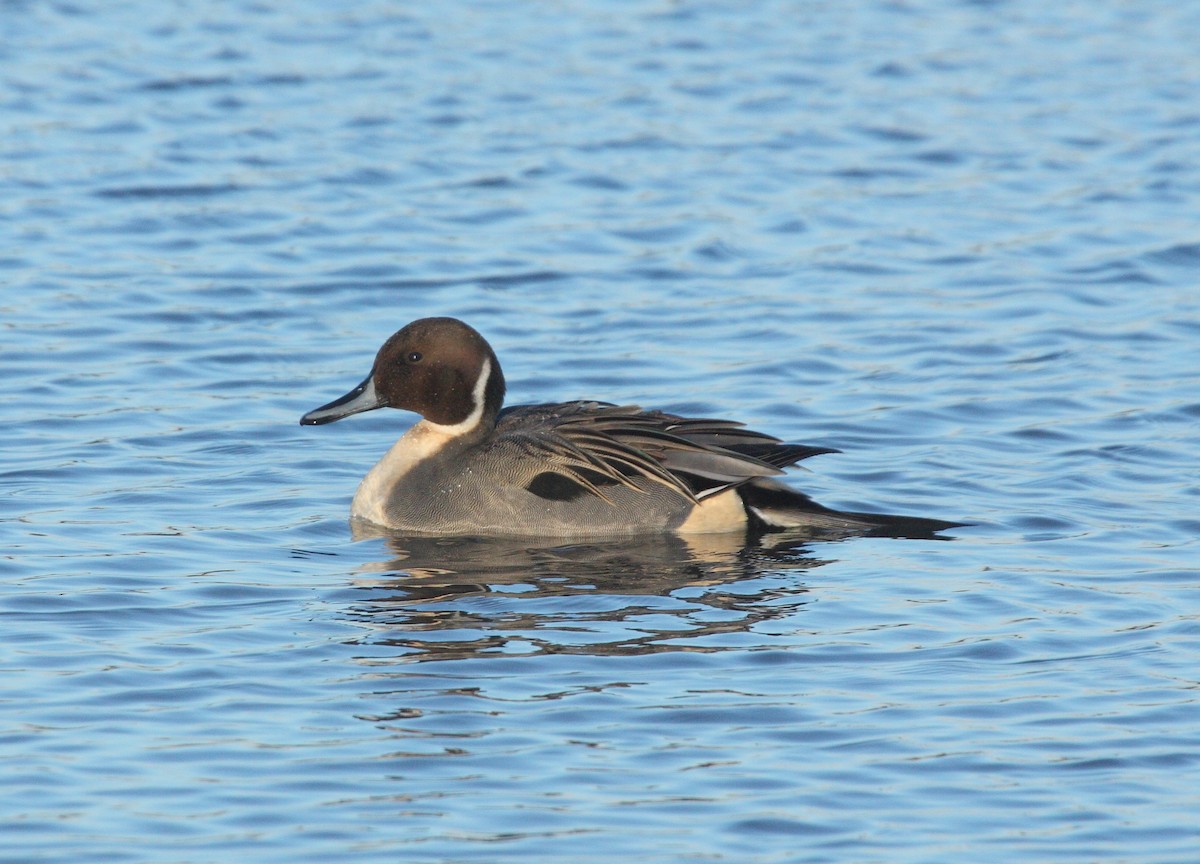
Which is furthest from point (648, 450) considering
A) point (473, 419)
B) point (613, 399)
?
point (613, 399)

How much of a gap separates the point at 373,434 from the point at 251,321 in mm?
1876

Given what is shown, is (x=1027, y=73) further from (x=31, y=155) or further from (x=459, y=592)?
(x=459, y=592)

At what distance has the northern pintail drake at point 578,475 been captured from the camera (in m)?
8.72

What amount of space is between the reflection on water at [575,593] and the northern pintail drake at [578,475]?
0.35 feet

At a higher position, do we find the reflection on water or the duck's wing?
the duck's wing

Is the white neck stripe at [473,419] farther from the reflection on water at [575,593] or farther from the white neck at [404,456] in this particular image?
the reflection on water at [575,593]

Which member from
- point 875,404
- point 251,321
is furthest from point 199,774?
point 251,321

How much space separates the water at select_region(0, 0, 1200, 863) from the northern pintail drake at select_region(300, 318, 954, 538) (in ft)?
0.66

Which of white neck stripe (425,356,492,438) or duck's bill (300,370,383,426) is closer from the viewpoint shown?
white neck stripe (425,356,492,438)

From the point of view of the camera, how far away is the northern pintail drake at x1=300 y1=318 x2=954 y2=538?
8719 millimetres

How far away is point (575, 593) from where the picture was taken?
7797 millimetres

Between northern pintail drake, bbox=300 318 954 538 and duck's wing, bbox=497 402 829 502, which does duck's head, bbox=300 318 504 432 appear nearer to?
northern pintail drake, bbox=300 318 954 538

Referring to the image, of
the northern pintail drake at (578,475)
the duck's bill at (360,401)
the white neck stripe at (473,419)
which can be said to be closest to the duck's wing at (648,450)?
the northern pintail drake at (578,475)

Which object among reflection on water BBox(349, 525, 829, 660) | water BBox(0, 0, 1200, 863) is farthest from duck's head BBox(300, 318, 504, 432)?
reflection on water BBox(349, 525, 829, 660)
